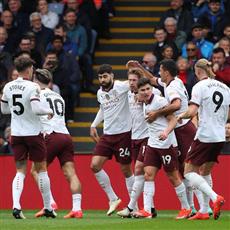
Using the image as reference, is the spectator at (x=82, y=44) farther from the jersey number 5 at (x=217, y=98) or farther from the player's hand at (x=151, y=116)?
the jersey number 5 at (x=217, y=98)

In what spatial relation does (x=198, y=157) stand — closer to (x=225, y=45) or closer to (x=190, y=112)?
(x=190, y=112)

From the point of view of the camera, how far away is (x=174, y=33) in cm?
2625

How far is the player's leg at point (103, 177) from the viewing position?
67.6 feet

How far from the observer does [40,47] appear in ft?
88.4

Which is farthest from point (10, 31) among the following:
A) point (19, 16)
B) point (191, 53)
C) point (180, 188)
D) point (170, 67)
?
point (180, 188)

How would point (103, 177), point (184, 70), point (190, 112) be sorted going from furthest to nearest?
point (184, 70), point (103, 177), point (190, 112)

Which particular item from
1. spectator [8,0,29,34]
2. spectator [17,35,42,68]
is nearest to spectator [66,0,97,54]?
spectator [8,0,29,34]

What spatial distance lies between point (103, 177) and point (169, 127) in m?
2.22

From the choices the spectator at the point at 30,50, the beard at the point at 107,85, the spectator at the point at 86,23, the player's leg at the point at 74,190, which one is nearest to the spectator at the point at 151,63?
the spectator at the point at 86,23

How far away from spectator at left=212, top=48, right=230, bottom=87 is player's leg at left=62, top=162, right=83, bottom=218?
4.65m

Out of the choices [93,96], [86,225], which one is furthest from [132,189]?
[93,96]

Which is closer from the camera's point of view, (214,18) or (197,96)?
(197,96)

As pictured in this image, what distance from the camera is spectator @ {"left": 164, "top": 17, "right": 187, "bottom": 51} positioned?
85.4 ft

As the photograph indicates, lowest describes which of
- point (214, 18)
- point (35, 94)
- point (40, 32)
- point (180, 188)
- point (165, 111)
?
point (180, 188)
